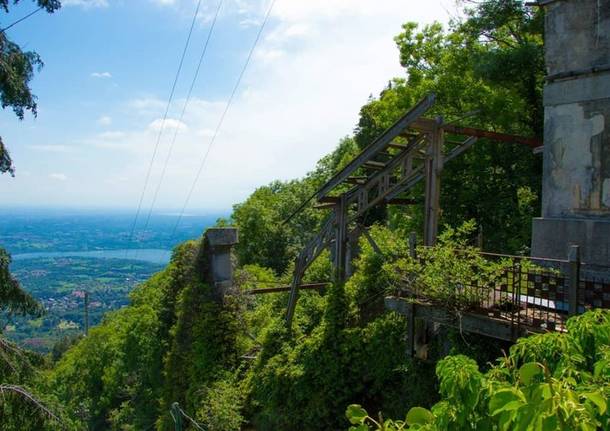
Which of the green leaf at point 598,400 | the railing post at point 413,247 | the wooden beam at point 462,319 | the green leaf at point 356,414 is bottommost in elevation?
the wooden beam at point 462,319

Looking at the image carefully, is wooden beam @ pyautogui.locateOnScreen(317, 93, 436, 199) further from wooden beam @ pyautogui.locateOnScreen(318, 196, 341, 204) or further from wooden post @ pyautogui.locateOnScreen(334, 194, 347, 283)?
wooden post @ pyautogui.locateOnScreen(334, 194, 347, 283)

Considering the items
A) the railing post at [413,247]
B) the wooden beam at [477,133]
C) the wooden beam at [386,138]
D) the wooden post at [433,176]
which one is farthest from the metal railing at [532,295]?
the wooden beam at [477,133]

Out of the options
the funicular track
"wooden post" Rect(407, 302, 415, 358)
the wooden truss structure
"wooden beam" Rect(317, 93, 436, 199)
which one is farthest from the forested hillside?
"wooden beam" Rect(317, 93, 436, 199)

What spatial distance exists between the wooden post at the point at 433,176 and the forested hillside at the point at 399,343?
0.87 m

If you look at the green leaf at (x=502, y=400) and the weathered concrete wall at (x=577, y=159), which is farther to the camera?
the weathered concrete wall at (x=577, y=159)

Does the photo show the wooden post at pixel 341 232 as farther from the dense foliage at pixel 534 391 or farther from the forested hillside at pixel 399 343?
the dense foliage at pixel 534 391

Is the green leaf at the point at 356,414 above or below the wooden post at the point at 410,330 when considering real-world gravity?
above

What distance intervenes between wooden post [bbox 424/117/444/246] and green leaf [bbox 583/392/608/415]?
6.90m

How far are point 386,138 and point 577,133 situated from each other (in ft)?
9.60

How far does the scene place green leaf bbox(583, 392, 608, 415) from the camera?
4.99ft

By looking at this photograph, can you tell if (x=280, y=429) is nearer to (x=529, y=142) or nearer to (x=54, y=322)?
(x=529, y=142)

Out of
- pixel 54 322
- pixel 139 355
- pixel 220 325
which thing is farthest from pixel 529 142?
pixel 54 322

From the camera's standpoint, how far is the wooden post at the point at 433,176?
8.27 meters

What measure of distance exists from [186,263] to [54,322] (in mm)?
97944
